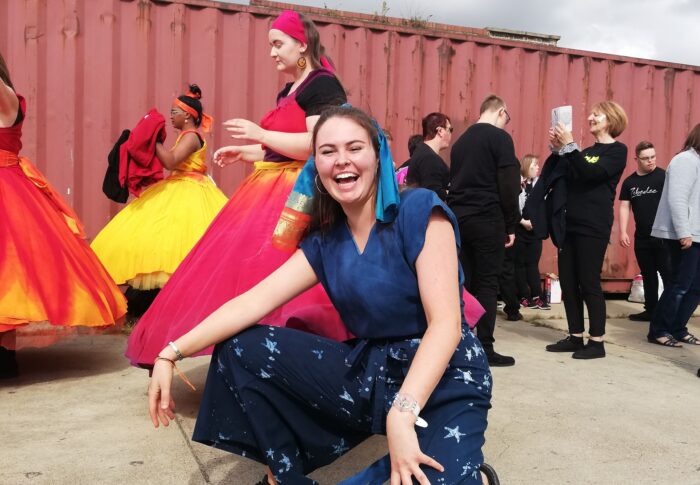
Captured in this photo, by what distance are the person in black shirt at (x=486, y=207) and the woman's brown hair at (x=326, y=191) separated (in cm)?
226

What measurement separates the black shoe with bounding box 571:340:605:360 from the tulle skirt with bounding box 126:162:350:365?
260cm

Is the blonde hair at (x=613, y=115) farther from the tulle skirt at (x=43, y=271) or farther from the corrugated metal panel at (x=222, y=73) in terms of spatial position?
the tulle skirt at (x=43, y=271)

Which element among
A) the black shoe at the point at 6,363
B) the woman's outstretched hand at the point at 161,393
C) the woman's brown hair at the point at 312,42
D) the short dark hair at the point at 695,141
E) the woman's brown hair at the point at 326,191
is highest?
the woman's brown hair at the point at 312,42

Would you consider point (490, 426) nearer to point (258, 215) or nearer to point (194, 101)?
point (258, 215)

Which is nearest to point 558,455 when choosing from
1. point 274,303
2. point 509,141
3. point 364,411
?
point 364,411

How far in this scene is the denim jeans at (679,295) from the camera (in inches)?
206

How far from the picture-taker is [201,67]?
6.52m

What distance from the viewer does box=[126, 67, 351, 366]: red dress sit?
2.93m

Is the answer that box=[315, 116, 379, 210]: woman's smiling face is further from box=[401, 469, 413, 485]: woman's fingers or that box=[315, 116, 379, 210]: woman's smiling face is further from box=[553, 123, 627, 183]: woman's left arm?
box=[553, 123, 627, 183]: woman's left arm

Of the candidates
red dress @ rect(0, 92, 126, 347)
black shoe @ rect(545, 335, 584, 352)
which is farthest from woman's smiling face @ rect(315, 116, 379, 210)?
black shoe @ rect(545, 335, 584, 352)

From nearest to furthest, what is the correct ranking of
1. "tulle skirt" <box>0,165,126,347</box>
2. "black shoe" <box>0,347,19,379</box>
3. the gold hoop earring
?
the gold hoop earring
"tulle skirt" <box>0,165,126,347</box>
"black shoe" <box>0,347,19,379</box>

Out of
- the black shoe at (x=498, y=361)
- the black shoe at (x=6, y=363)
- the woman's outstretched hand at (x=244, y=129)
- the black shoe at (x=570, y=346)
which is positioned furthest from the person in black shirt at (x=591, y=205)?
the black shoe at (x=6, y=363)

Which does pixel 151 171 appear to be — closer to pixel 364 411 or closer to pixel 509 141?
pixel 509 141

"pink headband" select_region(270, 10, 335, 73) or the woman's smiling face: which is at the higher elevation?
"pink headband" select_region(270, 10, 335, 73)
